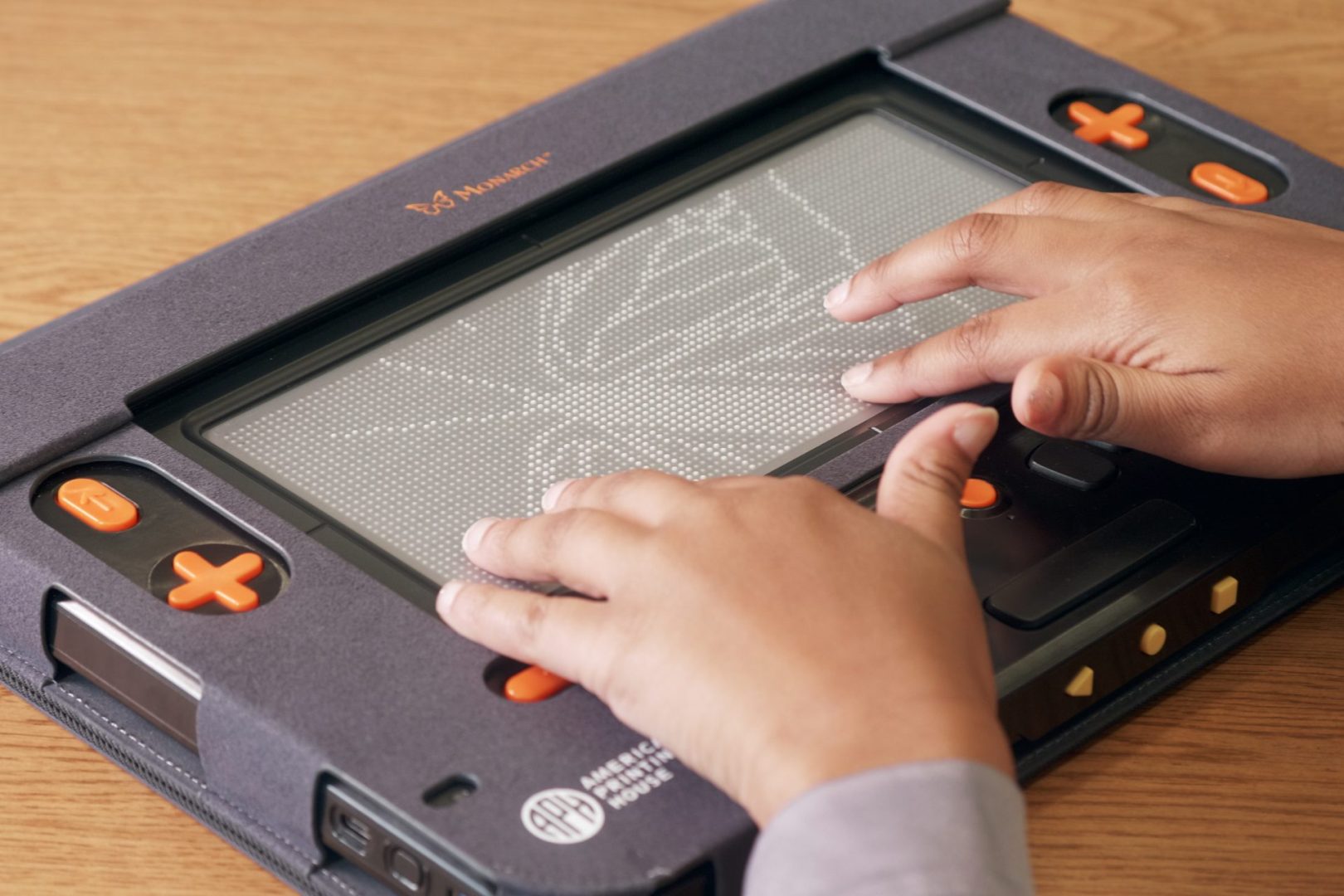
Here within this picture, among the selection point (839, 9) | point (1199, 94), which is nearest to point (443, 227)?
point (839, 9)

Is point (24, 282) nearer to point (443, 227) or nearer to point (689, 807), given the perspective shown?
point (443, 227)

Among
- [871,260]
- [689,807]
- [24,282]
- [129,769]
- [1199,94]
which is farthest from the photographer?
[1199,94]

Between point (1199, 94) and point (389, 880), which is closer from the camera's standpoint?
point (389, 880)

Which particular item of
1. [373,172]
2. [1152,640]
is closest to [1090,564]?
[1152,640]

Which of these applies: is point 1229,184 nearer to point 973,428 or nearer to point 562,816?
point 973,428

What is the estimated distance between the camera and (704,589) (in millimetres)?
679

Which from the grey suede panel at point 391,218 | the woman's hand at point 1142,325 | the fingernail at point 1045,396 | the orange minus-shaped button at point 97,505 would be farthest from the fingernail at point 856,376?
the orange minus-shaped button at point 97,505

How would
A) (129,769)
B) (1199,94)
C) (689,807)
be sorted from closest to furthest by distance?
(689,807) < (129,769) < (1199,94)

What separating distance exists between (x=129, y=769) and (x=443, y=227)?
337 millimetres

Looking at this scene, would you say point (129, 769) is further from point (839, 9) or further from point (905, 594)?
point (839, 9)

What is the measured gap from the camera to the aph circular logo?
2.15 feet

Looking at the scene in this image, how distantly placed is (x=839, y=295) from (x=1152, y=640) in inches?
9.6

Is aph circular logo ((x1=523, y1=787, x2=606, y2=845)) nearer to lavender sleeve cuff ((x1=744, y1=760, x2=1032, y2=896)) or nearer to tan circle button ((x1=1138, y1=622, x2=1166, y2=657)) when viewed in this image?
lavender sleeve cuff ((x1=744, y1=760, x2=1032, y2=896))

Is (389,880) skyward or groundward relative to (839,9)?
groundward
